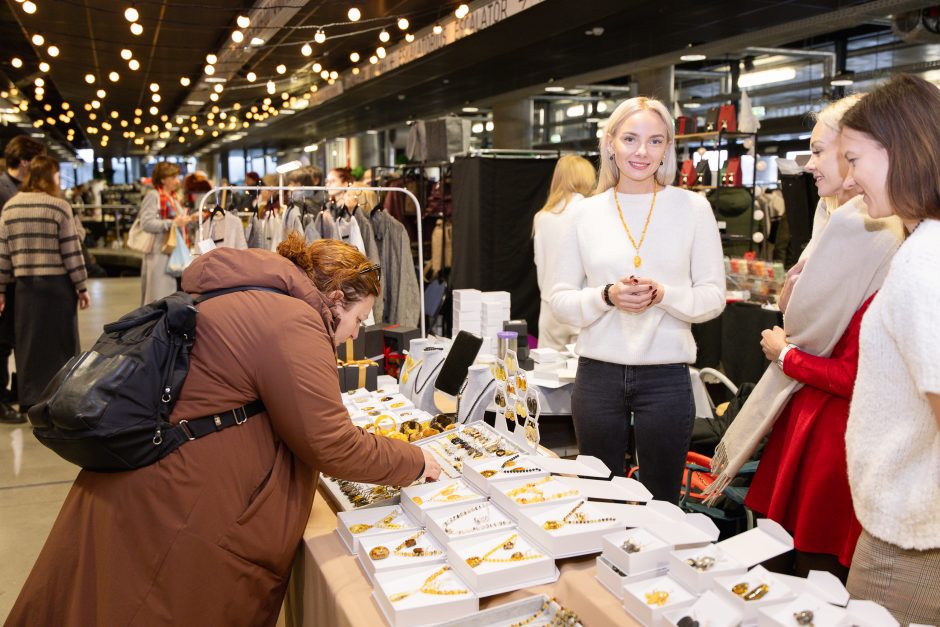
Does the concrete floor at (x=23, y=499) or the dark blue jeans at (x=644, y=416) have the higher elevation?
the dark blue jeans at (x=644, y=416)

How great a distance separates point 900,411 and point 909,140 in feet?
1.55

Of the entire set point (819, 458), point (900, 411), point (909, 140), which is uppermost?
point (909, 140)

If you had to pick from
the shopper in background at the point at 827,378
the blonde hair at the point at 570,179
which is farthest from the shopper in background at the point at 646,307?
the blonde hair at the point at 570,179

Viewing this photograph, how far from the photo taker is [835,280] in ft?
6.24

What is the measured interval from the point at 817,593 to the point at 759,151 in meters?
9.74

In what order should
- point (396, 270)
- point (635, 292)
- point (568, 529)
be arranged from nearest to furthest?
point (568, 529)
point (635, 292)
point (396, 270)

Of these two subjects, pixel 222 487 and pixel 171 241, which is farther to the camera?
pixel 171 241

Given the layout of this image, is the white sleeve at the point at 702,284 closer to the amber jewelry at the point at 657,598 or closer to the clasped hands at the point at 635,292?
the clasped hands at the point at 635,292

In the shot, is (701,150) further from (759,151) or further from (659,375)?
(659,375)

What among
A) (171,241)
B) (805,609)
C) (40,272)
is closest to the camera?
(805,609)

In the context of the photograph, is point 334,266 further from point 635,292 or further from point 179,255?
point 179,255

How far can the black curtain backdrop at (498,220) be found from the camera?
20.5ft

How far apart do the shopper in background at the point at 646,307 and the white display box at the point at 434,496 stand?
540 mm

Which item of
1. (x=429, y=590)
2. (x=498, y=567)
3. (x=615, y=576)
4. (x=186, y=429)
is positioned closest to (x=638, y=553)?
(x=615, y=576)
